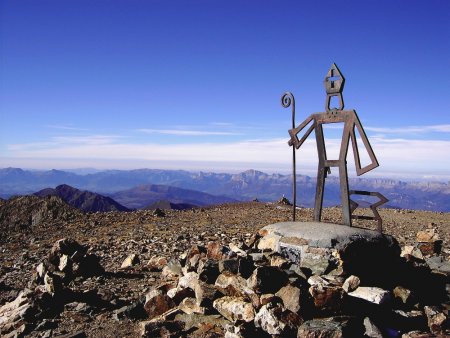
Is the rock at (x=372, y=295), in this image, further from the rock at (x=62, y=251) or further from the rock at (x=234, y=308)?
the rock at (x=62, y=251)

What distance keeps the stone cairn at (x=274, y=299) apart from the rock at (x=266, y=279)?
0.02 m

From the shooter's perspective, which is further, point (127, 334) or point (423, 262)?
point (423, 262)

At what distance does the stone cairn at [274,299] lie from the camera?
23.7 feet

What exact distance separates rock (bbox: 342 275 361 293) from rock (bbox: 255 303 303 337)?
1542 mm

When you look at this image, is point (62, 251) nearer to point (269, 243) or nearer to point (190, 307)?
point (190, 307)

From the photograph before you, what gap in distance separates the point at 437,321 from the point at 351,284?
167 cm

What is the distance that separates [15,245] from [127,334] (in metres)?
11.7

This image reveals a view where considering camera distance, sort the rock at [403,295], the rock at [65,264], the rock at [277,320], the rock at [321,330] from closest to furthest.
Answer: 1. the rock at [321,330]
2. the rock at [277,320]
3. the rock at [403,295]
4. the rock at [65,264]

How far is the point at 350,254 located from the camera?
9.21m

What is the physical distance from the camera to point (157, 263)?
13.1m

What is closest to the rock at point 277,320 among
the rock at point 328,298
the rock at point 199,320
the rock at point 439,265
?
the rock at point 328,298

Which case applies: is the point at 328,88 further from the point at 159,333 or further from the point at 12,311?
the point at 12,311

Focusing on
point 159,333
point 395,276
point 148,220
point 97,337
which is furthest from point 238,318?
point 148,220

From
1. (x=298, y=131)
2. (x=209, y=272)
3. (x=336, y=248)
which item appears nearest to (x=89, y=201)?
(x=298, y=131)
